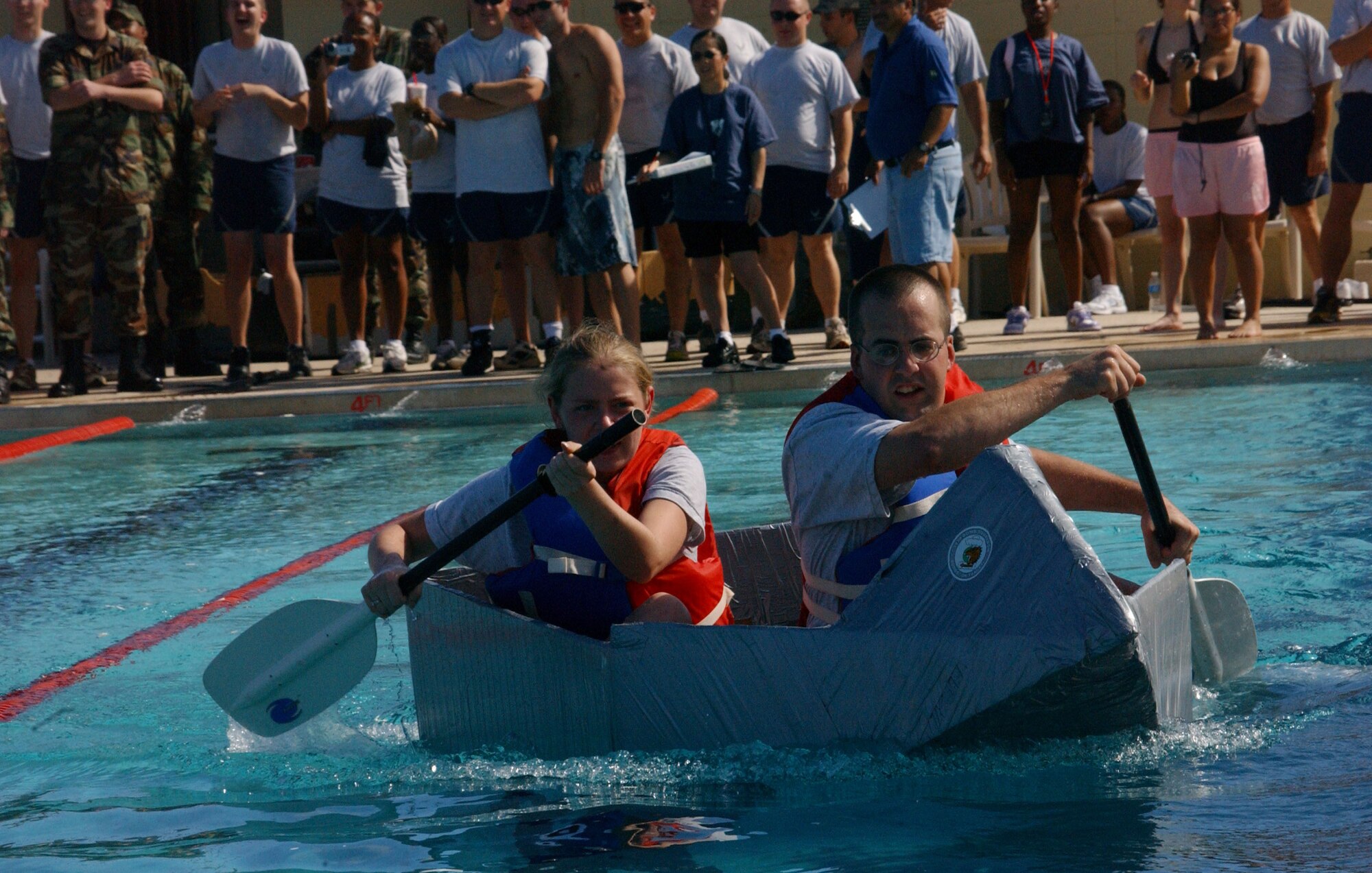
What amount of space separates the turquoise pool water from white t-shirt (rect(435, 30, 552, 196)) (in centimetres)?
317

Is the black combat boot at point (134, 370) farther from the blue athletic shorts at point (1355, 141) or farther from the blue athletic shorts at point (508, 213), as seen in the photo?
the blue athletic shorts at point (1355, 141)

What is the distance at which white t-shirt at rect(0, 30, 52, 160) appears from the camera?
32.2 ft

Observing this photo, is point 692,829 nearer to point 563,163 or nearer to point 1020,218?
point 563,163

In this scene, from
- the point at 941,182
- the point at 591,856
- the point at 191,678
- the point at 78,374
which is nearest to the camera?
the point at 591,856

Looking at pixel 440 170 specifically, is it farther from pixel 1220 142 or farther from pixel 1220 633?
pixel 1220 633

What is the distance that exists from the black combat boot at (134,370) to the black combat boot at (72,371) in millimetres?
221

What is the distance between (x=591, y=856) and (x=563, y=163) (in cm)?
671

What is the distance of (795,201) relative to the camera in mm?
9711

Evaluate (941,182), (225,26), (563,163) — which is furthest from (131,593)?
(225,26)

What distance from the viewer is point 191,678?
4.65 metres

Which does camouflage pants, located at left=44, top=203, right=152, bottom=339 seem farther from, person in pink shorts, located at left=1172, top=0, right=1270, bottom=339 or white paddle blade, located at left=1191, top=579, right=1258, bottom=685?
white paddle blade, located at left=1191, top=579, right=1258, bottom=685

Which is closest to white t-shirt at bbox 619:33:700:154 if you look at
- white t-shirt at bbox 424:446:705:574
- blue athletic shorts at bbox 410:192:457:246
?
blue athletic shorts at bbox 410:192:457:246

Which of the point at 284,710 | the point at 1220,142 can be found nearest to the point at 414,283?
the point at 1220,142

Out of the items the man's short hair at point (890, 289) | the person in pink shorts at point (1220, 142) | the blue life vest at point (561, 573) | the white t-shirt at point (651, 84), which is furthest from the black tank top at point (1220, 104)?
the blue life vest at point (561, 573)
